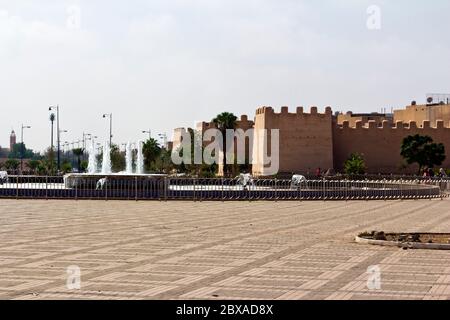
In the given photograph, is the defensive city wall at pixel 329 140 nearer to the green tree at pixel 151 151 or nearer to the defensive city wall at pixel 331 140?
the defensive city wall at pixel 331 140

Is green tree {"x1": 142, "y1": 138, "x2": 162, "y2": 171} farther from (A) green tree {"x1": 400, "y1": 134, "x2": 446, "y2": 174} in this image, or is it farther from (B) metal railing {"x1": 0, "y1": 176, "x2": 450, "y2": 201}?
(B) metal railing {"x1": 0, "y1": 176, "x2": 450, "y2": 201}

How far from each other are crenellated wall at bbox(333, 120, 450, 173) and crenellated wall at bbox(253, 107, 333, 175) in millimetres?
3017

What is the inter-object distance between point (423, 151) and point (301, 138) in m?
9.99

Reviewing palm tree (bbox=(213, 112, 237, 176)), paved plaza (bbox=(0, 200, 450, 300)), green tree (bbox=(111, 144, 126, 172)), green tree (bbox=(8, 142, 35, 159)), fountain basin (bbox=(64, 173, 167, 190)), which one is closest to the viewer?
paved plaza (bbox=(0, 200, 450, 300))

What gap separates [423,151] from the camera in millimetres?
62375

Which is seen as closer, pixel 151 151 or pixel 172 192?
pixel 172 192

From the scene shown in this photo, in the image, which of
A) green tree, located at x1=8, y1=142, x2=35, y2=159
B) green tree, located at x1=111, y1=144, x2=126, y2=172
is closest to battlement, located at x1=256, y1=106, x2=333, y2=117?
green tree, located at x1=111, y1=144, x2=126, y2=172

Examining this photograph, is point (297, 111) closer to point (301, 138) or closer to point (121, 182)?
point (301, 138)

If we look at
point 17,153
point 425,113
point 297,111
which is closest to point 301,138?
point 297,111

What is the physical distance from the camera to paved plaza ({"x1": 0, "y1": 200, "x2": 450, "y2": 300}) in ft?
26.4

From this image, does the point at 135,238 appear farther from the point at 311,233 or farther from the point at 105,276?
the point at 105,276

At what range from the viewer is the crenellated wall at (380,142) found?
66688mm
